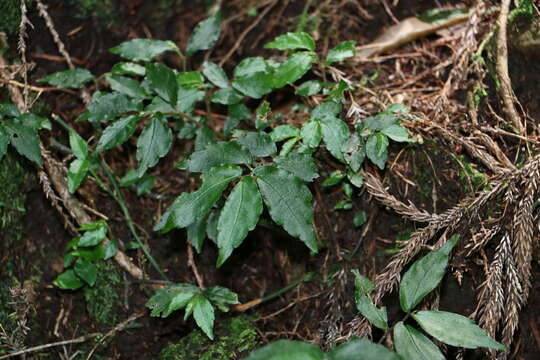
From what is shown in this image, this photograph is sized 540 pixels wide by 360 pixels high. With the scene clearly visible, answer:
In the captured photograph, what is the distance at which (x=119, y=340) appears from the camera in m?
2.23

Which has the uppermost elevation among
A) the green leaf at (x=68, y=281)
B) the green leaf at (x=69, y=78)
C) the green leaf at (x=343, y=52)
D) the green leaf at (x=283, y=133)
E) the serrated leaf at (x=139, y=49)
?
the green leaf at (x=343, y=52)

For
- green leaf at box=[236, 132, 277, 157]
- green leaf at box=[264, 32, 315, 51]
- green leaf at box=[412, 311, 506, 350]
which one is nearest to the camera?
green leaf at box=[412, 311, 506, 350]

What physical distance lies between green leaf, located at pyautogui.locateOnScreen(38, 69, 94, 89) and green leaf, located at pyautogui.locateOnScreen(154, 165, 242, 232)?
40.0 inches

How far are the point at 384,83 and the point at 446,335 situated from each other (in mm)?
1365

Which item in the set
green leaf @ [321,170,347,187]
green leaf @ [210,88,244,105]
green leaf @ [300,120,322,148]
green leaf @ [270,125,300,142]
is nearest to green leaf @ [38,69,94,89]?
green leaf @ [210,88,244,105]

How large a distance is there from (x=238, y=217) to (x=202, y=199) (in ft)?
0.50

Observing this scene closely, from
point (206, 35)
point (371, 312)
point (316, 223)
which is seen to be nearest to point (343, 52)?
point (206, 35)

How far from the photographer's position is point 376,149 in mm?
2033

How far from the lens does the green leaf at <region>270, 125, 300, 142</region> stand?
2.12m

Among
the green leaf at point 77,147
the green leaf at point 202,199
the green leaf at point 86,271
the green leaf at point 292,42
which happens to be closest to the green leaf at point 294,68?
the green leaf at point 292,42

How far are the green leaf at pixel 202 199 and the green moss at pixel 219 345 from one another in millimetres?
584

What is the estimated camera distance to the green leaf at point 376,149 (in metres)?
2.02

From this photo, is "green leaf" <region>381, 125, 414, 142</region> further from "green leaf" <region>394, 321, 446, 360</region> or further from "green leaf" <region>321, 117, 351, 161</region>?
"green leaf" <region>394, 321, 446, 360</region>

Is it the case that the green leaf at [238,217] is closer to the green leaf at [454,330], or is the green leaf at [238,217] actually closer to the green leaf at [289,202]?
the green leaf at [289,202]
